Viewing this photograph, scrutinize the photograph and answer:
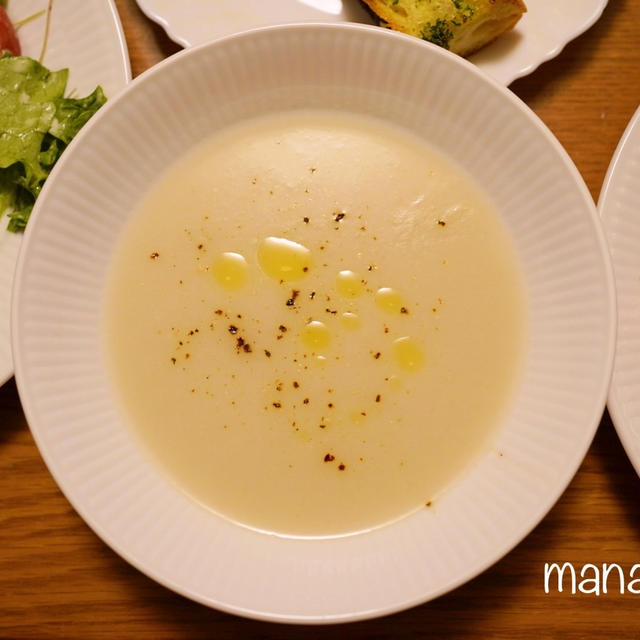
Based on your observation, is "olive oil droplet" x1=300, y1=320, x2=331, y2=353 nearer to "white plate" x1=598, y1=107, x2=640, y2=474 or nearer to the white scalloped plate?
the white scalloped plate

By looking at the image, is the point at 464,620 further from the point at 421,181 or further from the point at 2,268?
the point at 2,268

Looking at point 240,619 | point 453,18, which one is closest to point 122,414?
point 240,619

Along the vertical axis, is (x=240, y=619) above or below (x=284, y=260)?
below

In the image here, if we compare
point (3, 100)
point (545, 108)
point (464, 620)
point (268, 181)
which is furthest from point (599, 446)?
point (3, 100)

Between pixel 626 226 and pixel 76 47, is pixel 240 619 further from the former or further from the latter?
pixel 76 47

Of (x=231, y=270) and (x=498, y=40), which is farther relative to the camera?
(x=498, y=40)

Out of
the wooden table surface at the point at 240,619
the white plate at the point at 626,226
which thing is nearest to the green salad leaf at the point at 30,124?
the wooden table surface at the point at 240,619
